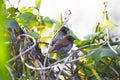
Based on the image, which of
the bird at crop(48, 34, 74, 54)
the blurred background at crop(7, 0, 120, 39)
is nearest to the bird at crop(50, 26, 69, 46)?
the bird at crop(48, 34, 74, 54)

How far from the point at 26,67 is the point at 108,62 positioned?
22 cm

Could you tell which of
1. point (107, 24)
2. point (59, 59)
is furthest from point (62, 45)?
point (107, 24)

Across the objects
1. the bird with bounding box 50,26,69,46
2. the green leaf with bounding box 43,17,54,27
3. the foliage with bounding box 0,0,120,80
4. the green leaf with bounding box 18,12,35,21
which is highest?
the green leaf with bounding box 18,12,35,21

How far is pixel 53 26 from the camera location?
0.94m

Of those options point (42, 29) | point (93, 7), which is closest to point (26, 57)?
point (42, 29)

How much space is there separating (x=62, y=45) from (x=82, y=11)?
58cm

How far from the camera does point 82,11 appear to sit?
1315 mm

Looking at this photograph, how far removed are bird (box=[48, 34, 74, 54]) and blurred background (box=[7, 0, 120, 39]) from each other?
17.7 inches

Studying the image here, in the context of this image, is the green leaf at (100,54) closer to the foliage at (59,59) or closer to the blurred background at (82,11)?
the foliage at (59,59)

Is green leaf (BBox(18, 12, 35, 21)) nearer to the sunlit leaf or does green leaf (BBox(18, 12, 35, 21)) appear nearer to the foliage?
the foliage

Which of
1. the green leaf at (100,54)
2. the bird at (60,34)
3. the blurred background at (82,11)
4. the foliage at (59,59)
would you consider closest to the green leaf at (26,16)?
the foliage at (59,59)

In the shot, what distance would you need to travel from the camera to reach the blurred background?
125 cm

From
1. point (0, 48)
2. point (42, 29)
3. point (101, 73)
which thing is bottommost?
point (101, 73)

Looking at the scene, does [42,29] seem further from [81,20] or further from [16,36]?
[81,20]
